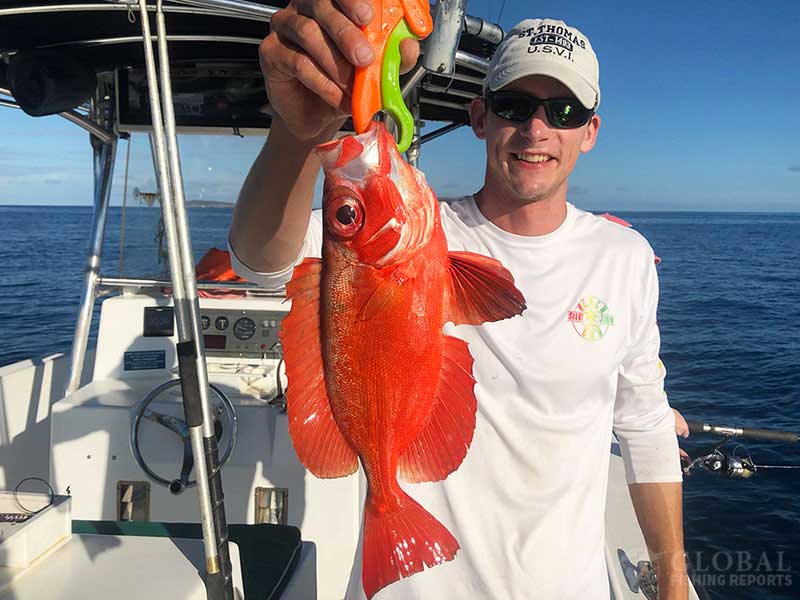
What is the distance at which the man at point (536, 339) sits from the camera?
179cm

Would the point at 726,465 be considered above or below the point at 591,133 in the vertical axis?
below

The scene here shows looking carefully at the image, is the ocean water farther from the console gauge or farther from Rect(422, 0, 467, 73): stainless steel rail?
Rect(422, 0, 467, 73): stainless steel rail

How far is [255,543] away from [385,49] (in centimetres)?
204

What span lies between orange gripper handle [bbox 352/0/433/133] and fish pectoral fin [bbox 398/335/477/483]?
55 cm

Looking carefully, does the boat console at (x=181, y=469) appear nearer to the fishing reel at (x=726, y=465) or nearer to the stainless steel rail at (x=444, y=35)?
the stainless steel rail at (x=444, y=35)

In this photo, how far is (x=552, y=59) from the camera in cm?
182

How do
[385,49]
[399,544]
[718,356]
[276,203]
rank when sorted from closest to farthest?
[385,49] < [399,544] < [276,203] < [718,356]

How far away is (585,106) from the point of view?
1854 mm

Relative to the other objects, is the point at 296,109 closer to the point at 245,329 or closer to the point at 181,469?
the point at 181,469

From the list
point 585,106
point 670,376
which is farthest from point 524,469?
point 670,376

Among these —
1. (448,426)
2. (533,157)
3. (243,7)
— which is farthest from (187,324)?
(243,7)

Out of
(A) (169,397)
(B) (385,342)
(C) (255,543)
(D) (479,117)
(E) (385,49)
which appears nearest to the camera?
(E) (385,49)

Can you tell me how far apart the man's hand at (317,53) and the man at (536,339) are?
338 mm

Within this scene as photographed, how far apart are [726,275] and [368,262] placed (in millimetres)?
34257
